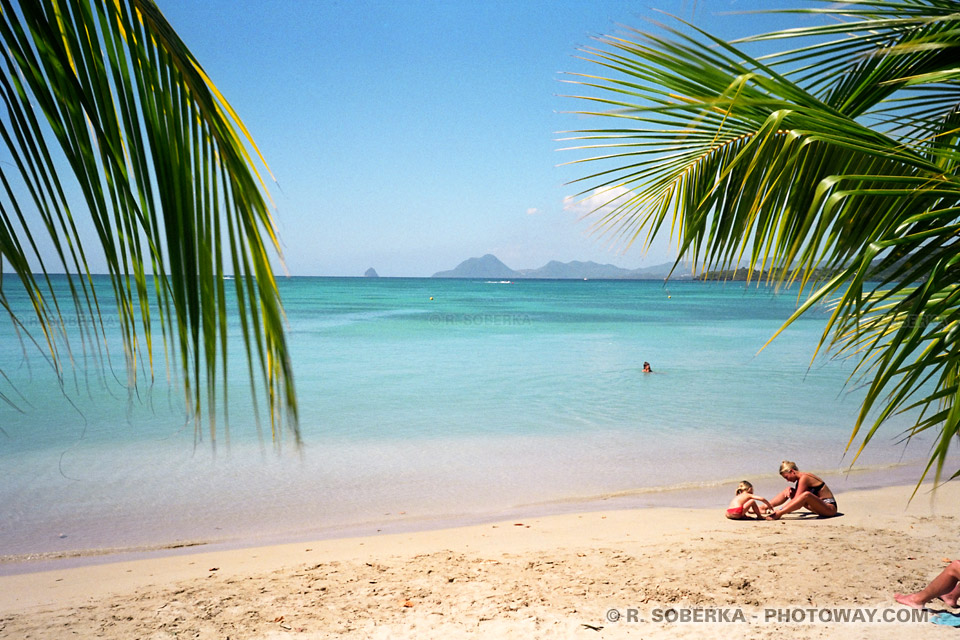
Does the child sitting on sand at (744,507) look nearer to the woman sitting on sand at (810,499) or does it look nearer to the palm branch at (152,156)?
the woman sitting on sand at (810,499)

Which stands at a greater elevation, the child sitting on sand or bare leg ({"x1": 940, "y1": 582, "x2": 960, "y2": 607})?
bare leg ({"x1": 940, "y1": 582, "x2": 960, "y2": 607})

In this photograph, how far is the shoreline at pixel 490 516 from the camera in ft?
21.5

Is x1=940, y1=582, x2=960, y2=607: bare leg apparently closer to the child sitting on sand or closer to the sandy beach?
the sandy beach

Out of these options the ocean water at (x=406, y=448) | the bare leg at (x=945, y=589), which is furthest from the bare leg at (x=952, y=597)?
the ocean water at (x=406, y=448)

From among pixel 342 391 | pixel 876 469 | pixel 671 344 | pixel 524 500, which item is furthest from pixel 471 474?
pixel 671 344

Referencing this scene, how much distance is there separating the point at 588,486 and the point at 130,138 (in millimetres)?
8807

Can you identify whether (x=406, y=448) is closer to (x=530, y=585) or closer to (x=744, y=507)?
(x=744, y=507)

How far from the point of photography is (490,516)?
7.76 m

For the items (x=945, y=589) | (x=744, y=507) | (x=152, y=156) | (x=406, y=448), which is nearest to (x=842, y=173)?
(x=152, y=156)

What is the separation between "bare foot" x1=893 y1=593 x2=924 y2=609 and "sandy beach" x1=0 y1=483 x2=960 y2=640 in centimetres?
7

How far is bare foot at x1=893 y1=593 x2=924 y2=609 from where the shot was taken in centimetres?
452

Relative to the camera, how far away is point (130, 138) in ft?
2.29

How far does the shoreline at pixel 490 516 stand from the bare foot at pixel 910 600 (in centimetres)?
329

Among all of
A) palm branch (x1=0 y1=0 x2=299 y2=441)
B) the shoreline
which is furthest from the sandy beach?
palm branch (x1=0 y1=0 x2=299 y2=441)
